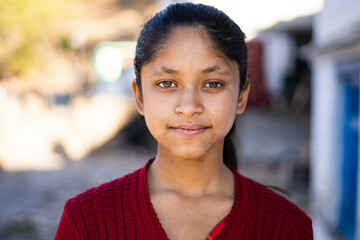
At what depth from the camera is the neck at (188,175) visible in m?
1.47

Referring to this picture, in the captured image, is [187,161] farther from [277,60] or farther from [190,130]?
[277,60]

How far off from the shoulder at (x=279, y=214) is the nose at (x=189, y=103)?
15.0 inches

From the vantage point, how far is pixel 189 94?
130 cm

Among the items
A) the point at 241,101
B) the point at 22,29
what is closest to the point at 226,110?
the point at 241,101

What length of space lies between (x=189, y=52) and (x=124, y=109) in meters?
10.8

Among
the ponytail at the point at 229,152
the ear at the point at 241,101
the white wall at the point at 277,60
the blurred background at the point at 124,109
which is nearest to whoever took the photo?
the ear at the point at 241,101

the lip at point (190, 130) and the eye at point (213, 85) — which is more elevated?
the eye at point (213, 85)

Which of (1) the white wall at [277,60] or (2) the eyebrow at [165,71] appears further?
(1) the white wall at [277,60]

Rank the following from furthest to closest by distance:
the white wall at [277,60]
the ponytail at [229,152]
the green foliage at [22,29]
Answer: the white wall at [277,60], the green foliage at [22,29], the ponytail at [229,152]

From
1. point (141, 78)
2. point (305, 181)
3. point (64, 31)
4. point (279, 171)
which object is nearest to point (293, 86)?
point (279, 171)

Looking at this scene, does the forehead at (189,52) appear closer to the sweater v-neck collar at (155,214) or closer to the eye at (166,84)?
the eye at (166,84)

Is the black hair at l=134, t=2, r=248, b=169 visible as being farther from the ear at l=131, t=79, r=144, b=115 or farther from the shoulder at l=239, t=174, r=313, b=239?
the shoulder at l=239, t=174, r=313, b=239

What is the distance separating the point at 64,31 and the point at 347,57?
10.1 metres

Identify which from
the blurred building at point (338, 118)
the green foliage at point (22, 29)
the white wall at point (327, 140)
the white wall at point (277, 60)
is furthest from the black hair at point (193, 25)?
the white wall at point (277, 60)
